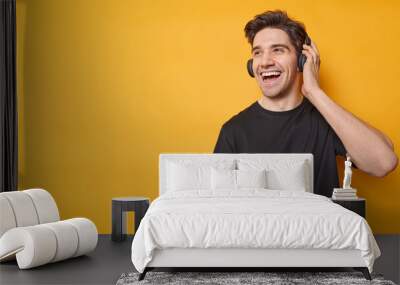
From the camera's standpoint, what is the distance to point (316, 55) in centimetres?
661

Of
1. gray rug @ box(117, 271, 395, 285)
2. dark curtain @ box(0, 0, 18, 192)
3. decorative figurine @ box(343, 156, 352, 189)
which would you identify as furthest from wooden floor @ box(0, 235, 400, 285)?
dark curtain @ box(0, 0, 18, 192)

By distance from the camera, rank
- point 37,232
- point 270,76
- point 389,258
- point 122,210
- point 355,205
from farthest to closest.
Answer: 1. point 270,76
2. point 122,210
3. point 355,205
4. point 389,258
5. point 37,232

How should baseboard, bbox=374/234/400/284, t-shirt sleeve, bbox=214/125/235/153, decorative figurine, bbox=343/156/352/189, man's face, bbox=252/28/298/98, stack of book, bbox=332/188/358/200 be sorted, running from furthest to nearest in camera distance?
t-shirt sleeve, bbox=214/125/235/153 < man's face, bbox=252/28/298/98 < decorative figurine, bbox=343/156/352/189 < stack of book, bbox=332/188/358/200 < baseboard, bbox=374/234/400/284

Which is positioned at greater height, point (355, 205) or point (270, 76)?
point (270, 76)

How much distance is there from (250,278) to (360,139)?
97.4 inches

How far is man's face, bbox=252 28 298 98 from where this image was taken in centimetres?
659

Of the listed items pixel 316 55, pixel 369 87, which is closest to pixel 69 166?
pixel 316 55

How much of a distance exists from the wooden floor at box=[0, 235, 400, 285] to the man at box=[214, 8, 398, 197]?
40.0 inches

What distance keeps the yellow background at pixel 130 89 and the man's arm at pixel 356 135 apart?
31 centimetres

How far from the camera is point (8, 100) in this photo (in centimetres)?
656

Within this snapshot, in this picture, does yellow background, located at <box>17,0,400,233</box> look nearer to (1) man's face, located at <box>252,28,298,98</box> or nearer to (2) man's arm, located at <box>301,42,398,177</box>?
(1) man's face, located at <box>252,28,298,98</box>

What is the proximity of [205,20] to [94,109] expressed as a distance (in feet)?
5.09

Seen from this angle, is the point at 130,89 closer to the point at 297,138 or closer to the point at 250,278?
the point at 297,138

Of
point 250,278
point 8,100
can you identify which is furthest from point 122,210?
point 250,278
